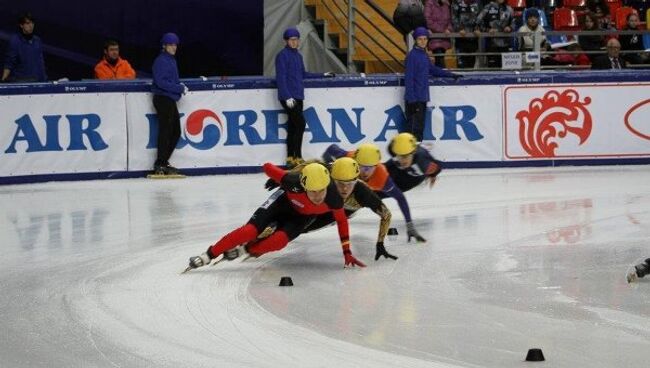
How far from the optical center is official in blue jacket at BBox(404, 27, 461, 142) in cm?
1852

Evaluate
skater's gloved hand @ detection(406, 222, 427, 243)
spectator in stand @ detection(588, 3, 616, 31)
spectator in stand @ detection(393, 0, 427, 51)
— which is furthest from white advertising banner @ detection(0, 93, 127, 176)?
spectator in stand @ detection(588, 3, 616, 31)

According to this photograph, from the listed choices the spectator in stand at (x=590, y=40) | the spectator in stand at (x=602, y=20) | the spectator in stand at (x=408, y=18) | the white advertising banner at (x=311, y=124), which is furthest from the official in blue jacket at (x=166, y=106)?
the spectator in stand at (x=602, y=20)

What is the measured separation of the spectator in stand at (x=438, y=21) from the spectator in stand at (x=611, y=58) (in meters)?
2.29

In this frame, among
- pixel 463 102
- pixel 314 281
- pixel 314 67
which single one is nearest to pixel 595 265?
pixel 314 281

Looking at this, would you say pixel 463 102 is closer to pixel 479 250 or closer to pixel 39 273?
pixel 479 250

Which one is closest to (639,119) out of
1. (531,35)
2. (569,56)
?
(531,35)

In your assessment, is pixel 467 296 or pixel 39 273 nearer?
pixel 467 296

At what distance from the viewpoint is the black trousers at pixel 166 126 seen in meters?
18.0

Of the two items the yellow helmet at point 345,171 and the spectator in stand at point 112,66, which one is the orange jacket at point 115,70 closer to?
the spectator in stand at point 112,66

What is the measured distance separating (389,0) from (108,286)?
43.4ft

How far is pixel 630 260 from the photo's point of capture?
1144cm

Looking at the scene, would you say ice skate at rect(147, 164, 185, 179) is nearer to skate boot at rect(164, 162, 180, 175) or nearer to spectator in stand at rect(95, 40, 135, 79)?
skate boot at rect(164, 162, 180, 175)

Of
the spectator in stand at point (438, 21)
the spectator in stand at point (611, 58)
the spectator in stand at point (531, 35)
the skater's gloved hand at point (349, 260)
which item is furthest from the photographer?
the spectator in stand at point (438, 21)

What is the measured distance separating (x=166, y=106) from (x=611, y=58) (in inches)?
262
